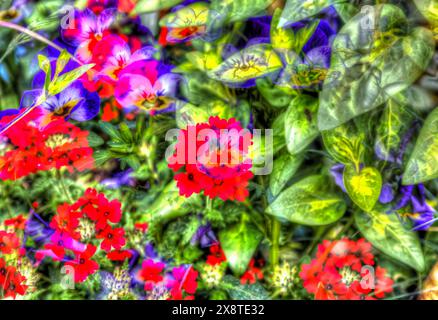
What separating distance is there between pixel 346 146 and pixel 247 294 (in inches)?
15.1

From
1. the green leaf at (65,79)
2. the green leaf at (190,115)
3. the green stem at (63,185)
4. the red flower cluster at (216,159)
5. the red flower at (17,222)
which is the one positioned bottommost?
the red flower at (17,222)

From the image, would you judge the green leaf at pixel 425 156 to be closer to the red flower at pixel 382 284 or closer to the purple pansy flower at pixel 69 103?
the red flower at pixel 382 284

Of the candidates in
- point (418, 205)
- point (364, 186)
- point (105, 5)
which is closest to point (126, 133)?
point (105, 5)

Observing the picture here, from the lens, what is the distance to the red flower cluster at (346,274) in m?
1.11

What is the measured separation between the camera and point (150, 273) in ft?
3.80

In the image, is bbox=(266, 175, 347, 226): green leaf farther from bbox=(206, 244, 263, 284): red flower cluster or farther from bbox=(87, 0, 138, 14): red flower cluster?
bbox=(87, 0, 138, 14): red flower cluster

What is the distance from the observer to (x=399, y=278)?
3.64ft

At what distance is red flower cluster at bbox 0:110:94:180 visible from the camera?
1.14 metres

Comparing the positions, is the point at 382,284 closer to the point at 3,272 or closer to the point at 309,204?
the point at 309,204

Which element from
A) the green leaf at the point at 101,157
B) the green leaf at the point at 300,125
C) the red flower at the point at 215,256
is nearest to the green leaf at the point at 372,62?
the green leaf at the point at 300,125

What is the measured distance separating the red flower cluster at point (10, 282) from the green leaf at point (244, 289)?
0.45 m

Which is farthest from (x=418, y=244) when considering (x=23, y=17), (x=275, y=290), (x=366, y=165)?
(x=23, y=17)

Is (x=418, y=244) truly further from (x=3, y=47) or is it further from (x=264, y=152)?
(x=3, y=47)
